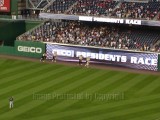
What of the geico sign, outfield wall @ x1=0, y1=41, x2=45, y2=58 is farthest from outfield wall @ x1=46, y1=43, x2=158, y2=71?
the geico sign

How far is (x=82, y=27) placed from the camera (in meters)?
51.9

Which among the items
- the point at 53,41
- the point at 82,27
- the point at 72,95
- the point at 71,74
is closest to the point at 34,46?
the point at 53,41

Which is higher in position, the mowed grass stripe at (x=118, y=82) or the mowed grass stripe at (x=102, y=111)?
the mowed grass stripe at (x=118, y=82)

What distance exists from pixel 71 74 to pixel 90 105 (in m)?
10.5

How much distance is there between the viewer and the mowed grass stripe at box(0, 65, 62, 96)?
34469 mm

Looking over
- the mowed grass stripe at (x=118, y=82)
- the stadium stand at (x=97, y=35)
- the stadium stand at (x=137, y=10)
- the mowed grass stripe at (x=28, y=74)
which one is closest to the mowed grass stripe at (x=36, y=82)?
the mowed grass stripe at (x=28, y=74)

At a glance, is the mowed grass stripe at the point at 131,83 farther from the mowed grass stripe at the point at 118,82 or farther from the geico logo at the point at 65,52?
the geico logo at the point at 65,52

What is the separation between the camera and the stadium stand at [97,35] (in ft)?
153

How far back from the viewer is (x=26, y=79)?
37500 mm

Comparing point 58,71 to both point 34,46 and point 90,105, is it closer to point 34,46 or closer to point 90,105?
point 34,46

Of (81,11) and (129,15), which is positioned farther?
(81,11)

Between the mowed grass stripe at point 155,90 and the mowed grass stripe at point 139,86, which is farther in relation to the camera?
the mowed grass stripe at point 155,90

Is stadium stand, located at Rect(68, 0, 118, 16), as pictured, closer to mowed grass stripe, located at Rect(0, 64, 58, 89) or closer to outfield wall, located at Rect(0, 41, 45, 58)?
outfield wall, located at Rect(0, 41, 45, 58)

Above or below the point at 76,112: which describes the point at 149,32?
above
